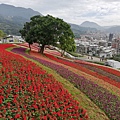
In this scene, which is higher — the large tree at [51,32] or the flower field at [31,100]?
the large tree at [51,32]

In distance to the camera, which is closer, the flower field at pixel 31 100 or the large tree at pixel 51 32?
the flower field at pixel 31 100

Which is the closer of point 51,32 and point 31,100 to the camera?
point 31,100

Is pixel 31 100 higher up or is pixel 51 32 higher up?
pixel 51 32

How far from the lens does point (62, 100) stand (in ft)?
27.4

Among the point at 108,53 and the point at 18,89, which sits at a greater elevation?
the point at 18,89

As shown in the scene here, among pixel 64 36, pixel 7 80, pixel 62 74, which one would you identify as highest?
pixel 64 36

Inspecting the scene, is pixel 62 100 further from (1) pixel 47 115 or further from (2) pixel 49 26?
(2) pixel 49 26

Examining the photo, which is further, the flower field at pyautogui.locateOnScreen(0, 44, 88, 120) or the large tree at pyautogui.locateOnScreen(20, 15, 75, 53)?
the large tree at pyautogui.locateOnScreen(20, 15, 75, 53)

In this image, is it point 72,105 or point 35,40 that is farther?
point 35,40

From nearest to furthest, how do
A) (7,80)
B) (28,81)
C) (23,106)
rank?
(23,106), (7,80), (28,81)

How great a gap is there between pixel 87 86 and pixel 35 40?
2066 centimetres

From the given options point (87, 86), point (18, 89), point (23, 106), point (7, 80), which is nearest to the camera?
point (23, 106)

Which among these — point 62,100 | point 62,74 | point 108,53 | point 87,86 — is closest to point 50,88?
point 62,100

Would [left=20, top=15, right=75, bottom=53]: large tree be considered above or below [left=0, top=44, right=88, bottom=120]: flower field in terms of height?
above
